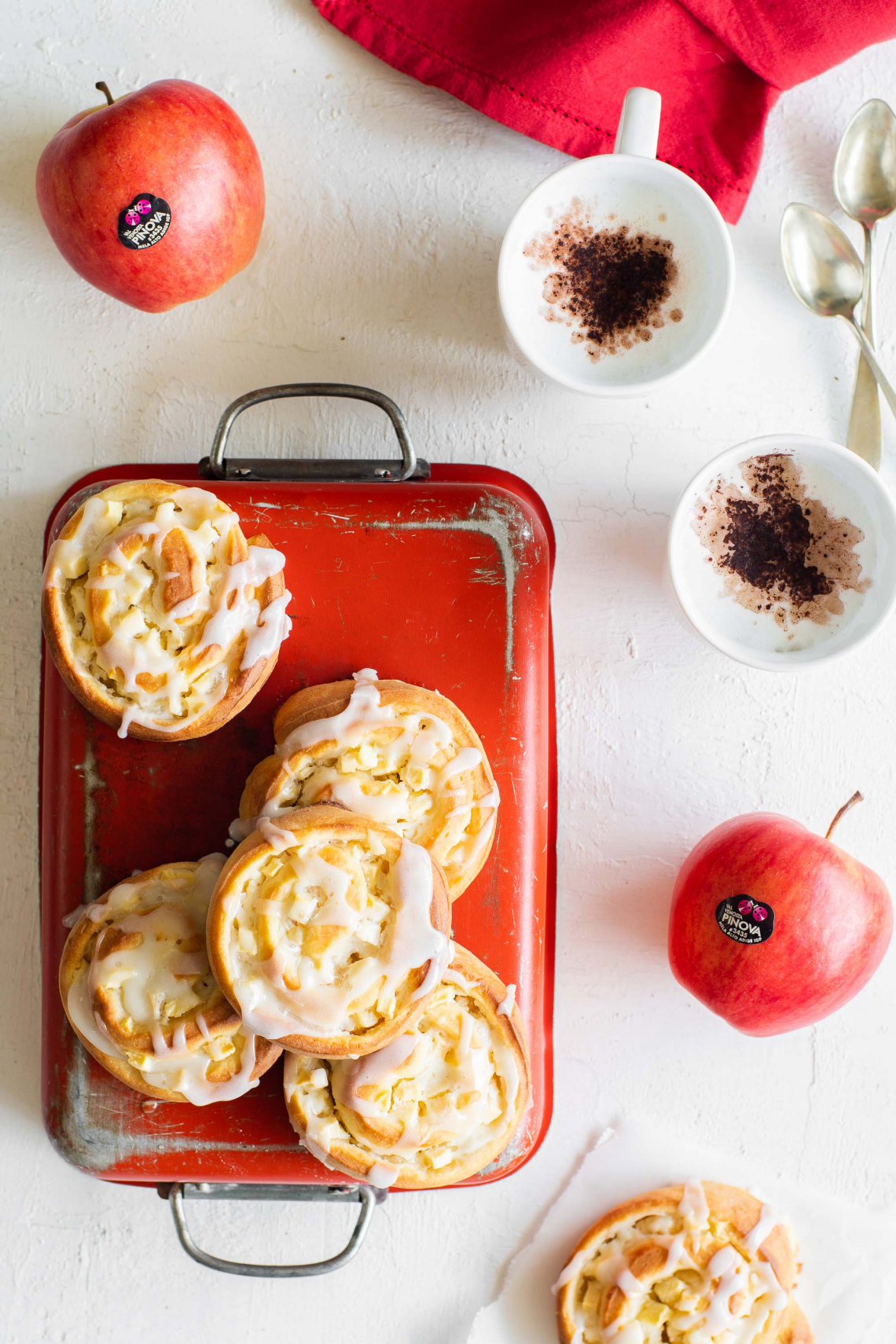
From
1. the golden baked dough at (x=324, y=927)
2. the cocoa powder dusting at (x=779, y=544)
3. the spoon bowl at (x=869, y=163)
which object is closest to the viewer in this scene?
the golden baked dough at (x=324, y=927)

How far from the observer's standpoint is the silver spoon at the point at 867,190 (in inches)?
50.9

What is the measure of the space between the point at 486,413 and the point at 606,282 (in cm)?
22

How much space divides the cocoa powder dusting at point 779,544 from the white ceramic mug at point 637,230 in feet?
0.55

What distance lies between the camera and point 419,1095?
1076 millimetres

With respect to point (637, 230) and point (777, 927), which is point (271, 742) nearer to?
point (777, 927)

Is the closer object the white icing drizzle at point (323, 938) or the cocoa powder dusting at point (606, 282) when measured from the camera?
the white icing drizzle at point (323, 938)

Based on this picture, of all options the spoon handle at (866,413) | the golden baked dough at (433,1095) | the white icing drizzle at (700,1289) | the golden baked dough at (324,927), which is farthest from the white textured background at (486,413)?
the golden baked dough at (324,927)

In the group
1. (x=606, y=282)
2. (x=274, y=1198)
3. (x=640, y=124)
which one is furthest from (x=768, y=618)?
(x=274, y=1198)

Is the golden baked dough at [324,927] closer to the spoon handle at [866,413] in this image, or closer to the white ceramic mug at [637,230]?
the white ceramic mug at [637,230]

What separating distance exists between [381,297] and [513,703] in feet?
1.88

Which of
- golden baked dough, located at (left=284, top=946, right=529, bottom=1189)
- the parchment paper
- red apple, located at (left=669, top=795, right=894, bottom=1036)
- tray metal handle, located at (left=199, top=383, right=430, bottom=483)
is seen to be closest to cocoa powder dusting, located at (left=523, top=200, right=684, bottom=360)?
tray metal handle, located at (left=199, top=383, right=430, bottom=483)

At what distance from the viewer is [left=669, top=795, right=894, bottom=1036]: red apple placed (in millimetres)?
1134

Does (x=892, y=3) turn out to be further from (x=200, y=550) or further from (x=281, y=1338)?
(x=281, y=1338)

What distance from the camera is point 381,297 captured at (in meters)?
1.32
